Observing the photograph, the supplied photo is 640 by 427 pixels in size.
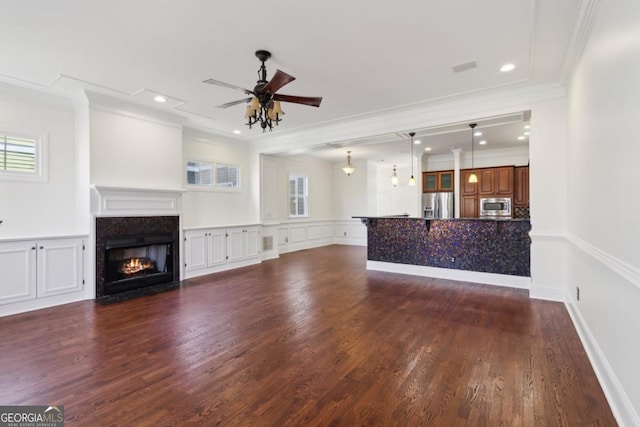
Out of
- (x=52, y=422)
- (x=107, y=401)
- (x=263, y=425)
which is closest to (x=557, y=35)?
(x=263, y=425)

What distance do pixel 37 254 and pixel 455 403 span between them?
5.06m

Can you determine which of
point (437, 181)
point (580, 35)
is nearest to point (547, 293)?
point (580, 35)

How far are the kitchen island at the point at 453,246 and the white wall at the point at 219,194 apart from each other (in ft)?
9.87

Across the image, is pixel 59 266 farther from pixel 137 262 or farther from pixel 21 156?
pixel 21 156

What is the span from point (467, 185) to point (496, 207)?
3.06ft

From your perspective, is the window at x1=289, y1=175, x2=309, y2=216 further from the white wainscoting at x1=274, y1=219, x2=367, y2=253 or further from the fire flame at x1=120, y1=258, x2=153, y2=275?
the fire flame at x1=120, y1=258, x2=153, y2=275

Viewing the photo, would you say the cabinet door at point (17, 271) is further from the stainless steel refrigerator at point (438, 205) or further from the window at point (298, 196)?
the stainless steel refrigerator at point (438, 205)

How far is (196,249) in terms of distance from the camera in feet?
19.6

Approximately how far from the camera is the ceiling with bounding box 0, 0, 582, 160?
2641 millimetres

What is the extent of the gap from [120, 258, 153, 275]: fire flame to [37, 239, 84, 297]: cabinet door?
0.62 meters

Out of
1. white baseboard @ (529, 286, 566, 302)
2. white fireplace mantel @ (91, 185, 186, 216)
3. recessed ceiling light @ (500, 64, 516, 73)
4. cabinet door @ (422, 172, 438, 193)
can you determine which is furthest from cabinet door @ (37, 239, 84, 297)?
cabinet door @ (422, 172, 438, 193)

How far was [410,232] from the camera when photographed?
6016mm

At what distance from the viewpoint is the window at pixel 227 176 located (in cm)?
704

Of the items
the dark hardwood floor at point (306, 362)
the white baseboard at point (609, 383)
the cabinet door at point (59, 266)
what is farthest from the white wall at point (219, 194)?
the white baseboard at point (609, 383)
